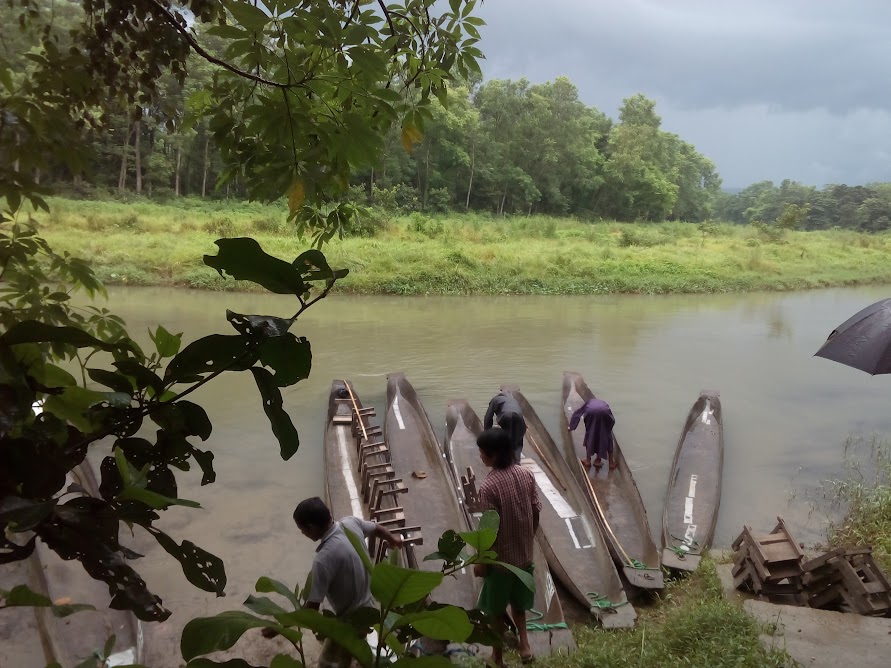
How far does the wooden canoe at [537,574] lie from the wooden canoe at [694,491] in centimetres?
113

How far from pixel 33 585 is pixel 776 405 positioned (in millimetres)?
9695

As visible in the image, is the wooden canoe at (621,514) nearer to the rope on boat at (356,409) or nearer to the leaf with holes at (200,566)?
the rope on boat at (356,409)

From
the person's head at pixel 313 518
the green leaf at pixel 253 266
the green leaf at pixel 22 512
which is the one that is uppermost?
the green leaf at pixel 253 266

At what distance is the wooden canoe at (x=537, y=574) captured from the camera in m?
3.46

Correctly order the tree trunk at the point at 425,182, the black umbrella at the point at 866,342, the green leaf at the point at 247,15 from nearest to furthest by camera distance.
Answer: the green leaf at the point at 247,15 < the black umbrella at the point at 866,342 < the tree trunk at the point at 425,182

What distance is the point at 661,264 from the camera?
20094 millimetres

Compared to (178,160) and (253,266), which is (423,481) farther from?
(178,160)

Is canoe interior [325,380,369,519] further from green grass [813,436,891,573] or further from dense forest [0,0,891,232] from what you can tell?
dense forest [0,0,891,232]

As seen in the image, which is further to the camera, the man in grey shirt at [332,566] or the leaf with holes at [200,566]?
the man in grey shirt at [332,566]

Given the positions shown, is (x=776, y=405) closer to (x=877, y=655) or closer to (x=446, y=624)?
(x=877, y=655)

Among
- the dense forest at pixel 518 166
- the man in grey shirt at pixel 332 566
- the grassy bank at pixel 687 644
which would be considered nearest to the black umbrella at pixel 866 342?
the grassy bank at pixel 687 644

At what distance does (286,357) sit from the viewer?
76cm

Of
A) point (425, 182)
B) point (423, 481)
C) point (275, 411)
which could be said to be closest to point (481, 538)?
point (275, 411)

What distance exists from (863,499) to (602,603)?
11.6ft
